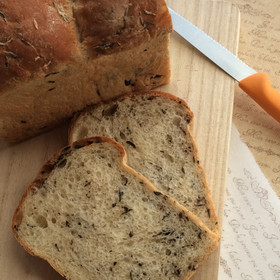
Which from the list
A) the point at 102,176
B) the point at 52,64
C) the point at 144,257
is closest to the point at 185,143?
the point at 102,176

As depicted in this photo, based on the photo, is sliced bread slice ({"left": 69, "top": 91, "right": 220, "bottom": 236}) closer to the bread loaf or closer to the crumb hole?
the bread loaf

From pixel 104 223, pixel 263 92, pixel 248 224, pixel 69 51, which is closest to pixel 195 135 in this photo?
pixel 263 92

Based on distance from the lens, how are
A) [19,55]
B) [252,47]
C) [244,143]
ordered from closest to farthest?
[19,55] < [244,143] < [252,47]

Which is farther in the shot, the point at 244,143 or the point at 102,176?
the point at 244,143

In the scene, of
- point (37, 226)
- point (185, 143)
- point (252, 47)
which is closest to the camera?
point (37, 226)

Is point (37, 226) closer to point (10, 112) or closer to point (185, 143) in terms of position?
point (10, 112)

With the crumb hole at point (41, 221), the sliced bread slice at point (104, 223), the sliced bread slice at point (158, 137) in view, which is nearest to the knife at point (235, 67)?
the sliced bread slice at point (158, 137)

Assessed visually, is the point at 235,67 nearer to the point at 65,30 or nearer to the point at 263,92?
the point at 263,92
